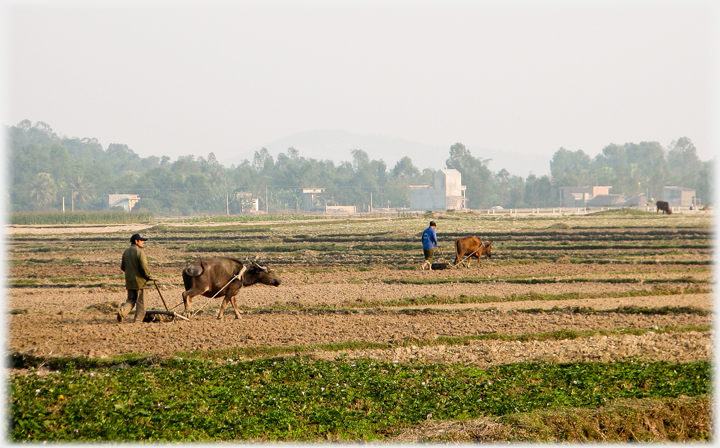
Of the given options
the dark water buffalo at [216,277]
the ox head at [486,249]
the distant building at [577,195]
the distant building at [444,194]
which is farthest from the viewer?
the distant building at [577,195]

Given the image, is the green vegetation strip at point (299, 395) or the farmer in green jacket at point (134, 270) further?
the farmer in green jacket at point (134, 270)

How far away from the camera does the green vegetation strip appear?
27.6ft

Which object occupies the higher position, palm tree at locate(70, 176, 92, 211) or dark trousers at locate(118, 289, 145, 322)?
palm tree at locate(70, 176, 92, 211)

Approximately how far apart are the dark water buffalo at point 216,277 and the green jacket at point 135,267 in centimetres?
85

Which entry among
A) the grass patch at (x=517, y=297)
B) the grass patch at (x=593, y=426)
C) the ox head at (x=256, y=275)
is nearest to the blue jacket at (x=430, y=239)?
the grass patch at (x=517, y=297)

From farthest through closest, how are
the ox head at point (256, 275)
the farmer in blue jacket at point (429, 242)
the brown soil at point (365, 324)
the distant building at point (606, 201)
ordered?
the distant building at point (606, 201) → the farmer in blue jacket at point (429, 242) → the ox head at point (256, 275) → the brown soil at point (365, 324)

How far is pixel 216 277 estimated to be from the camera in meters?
15.4

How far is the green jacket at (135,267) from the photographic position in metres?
14.5

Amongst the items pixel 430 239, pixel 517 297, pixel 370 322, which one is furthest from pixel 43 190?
pixel 370 322

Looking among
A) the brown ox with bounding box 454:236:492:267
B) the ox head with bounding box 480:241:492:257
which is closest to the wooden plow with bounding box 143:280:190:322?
the brown ox with bounding box 454:236:492:267

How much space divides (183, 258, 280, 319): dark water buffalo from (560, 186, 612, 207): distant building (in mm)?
126730

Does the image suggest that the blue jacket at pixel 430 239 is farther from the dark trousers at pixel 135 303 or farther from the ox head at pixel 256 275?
the dark trousers at pixel 135 303

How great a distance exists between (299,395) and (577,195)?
437 feet

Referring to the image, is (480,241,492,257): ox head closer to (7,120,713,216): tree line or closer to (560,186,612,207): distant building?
(7,120,713,216): tree line
